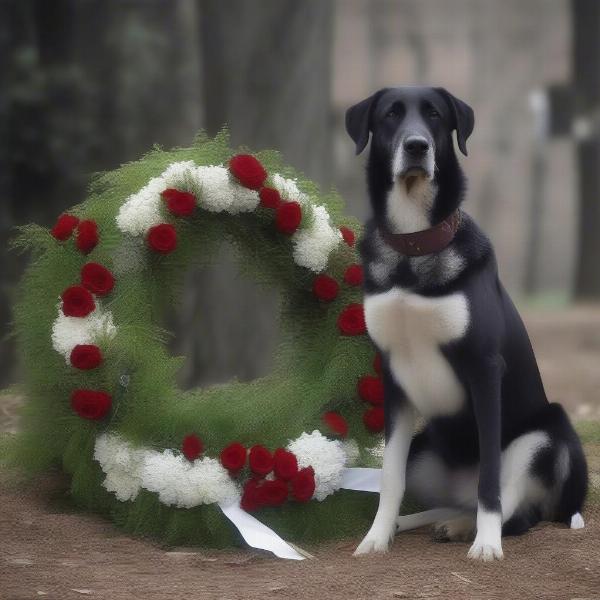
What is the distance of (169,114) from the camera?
Result: 15.4 m

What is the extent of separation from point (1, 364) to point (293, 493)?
7162 millimetres

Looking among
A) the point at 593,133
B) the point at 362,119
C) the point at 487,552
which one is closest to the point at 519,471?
the point at 487,552

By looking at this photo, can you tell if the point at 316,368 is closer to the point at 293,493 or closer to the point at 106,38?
the point at 293,493

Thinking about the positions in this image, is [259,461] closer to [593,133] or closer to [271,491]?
[271,491]

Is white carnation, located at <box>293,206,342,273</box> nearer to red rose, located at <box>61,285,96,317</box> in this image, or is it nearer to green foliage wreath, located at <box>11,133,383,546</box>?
green foliage wreath, located at <box>11,133,383,546</box>

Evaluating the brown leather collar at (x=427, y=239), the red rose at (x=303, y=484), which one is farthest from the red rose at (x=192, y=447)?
the brown leather collar at (x=427, y=239)

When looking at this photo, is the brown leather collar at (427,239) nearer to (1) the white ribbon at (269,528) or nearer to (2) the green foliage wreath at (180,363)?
(2) the green foliage wreath at (180,363)

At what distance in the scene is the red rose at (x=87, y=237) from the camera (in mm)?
4969

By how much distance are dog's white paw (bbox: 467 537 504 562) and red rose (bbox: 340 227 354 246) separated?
5.57 feet

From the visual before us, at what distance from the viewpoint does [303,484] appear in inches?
183

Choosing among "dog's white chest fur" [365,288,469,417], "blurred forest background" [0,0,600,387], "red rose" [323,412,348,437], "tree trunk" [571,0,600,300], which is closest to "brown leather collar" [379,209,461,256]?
"dog's white chest fur" [365,288,469,417]

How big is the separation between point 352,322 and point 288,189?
0.71 m

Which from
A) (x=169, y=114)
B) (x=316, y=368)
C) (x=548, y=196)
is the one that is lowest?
(x=316, y=368)

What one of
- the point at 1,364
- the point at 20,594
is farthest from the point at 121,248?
the point at 1,364
